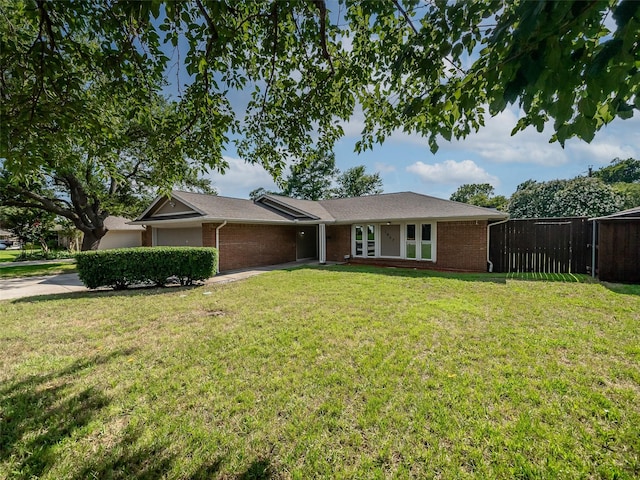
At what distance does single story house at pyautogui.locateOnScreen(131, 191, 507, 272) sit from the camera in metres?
13.1

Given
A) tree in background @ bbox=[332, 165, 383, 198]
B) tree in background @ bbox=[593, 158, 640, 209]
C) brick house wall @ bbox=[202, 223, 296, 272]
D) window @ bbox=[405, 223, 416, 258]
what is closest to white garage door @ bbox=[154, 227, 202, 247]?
brick house wall @ bbox=[202, 223, 296, 272]

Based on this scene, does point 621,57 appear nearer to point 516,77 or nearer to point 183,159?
point 516,77

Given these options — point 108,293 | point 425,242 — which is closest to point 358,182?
point 425,242

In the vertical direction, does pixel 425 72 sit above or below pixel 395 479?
above

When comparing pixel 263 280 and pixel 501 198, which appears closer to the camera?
pixel 263 280

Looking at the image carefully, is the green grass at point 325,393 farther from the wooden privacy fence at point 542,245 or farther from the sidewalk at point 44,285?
the wooden privacy fence at point 542,245

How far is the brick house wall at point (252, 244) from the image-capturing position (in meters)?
13.6

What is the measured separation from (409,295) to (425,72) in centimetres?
631

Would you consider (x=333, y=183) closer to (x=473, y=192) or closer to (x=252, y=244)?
(x=252, y=244)

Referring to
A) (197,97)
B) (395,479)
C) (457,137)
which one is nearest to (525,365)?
(395,479)

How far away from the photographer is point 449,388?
3332 mm

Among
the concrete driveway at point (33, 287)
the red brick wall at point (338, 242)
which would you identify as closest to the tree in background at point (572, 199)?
the red brick wall at point (338, 242)

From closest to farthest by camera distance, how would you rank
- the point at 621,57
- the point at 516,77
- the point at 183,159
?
the point at 621,57 → the point at 516,77 → the point at 183,159

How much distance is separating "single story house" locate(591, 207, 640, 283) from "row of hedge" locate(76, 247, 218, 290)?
1340cm
